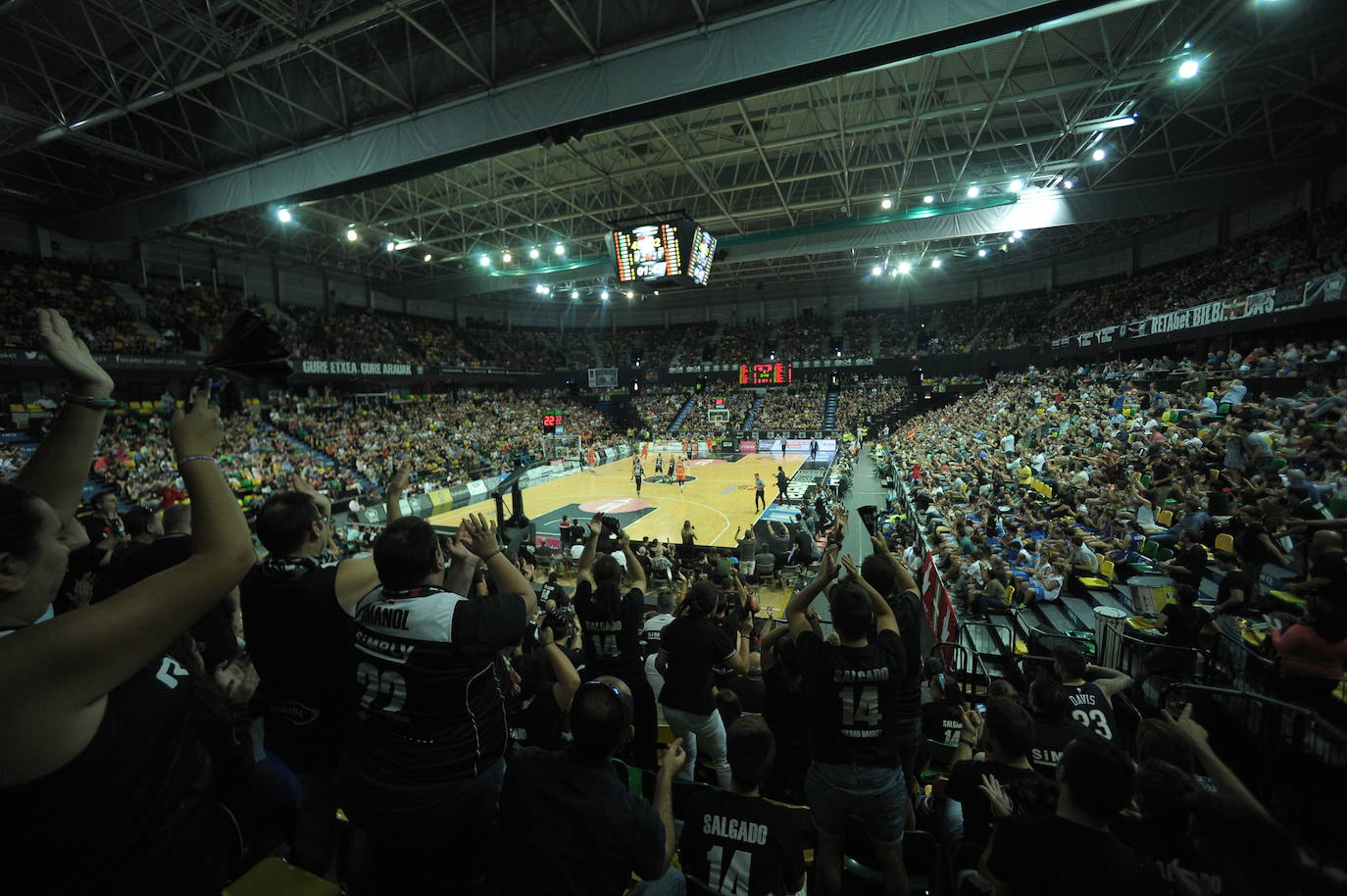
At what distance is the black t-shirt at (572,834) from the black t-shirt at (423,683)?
363mm

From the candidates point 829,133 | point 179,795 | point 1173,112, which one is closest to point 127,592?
point 179,795

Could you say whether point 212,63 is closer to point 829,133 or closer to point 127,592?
point 829,133

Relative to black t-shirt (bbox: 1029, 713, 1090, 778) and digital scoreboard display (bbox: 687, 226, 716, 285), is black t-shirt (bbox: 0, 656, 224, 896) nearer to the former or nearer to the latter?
black t-shirt (bbox: 1029, 713, 1090, 778)

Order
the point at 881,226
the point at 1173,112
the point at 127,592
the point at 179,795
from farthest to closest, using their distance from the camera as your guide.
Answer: the point at 881,226
the point at 1173,112
the point at 179,795
the point at 127,592

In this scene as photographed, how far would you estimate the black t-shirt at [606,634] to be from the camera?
14.1 ft

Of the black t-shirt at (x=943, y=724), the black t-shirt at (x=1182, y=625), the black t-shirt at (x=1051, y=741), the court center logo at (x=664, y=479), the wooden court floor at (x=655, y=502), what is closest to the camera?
the black t-shirt at (x=1051, y=741)

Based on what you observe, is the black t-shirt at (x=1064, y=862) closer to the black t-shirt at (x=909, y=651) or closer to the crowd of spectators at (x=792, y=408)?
the black t-shirt at (x=909, y=651)

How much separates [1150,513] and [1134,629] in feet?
15.9

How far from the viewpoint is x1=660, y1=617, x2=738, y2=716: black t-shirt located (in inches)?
152

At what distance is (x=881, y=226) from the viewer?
23.8 metres

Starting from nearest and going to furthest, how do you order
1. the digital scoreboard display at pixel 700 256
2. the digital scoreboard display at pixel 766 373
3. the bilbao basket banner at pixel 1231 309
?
1. the bilbao basket banner at pixel 1231 309
2. the digital scoreboard display at pixel 700 256
3. the digital scoreboard display at pixel 766 373

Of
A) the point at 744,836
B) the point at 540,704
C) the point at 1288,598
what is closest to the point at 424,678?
the point at 744,836

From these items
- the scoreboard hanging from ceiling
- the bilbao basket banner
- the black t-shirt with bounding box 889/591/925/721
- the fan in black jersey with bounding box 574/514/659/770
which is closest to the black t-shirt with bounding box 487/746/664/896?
the black t-shirt with bounding box 889/591/925/721

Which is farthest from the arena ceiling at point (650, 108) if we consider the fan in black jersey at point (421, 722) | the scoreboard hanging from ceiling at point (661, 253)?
the fan in black jersey at point (421, 722)
